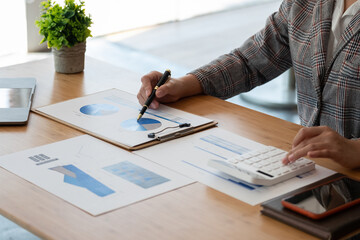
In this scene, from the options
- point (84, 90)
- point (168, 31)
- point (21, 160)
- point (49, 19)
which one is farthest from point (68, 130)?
point (168, 31)

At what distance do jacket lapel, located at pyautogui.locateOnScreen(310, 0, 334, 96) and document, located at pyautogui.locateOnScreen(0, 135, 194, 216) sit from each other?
2.03 ft

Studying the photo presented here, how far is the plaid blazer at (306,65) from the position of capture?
5.67 ft

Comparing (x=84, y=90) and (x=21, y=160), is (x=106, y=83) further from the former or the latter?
(x=21, y=160)

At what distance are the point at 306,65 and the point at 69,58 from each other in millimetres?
778

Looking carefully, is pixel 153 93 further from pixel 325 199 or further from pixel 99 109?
pixel 325 199

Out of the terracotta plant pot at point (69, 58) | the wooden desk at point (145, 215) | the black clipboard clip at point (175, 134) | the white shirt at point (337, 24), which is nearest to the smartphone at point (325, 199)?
the wooden desk at point (145, 215)

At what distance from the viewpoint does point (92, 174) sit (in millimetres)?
1371

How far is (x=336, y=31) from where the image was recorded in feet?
5.98

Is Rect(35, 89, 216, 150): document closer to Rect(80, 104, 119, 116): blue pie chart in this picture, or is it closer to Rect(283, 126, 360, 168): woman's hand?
Rect(80, 104, 119, 116): blue pie chart

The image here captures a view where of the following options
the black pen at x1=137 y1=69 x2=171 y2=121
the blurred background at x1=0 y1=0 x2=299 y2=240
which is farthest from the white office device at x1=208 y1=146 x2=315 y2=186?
the blurred background at x1=0 y1=0 x2=299 y2=240

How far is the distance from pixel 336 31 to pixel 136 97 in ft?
2.04

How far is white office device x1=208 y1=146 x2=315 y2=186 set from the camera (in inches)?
52.2

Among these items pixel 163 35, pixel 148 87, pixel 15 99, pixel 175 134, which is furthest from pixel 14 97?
pixel 163 35

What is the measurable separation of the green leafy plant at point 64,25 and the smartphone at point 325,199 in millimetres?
1088
